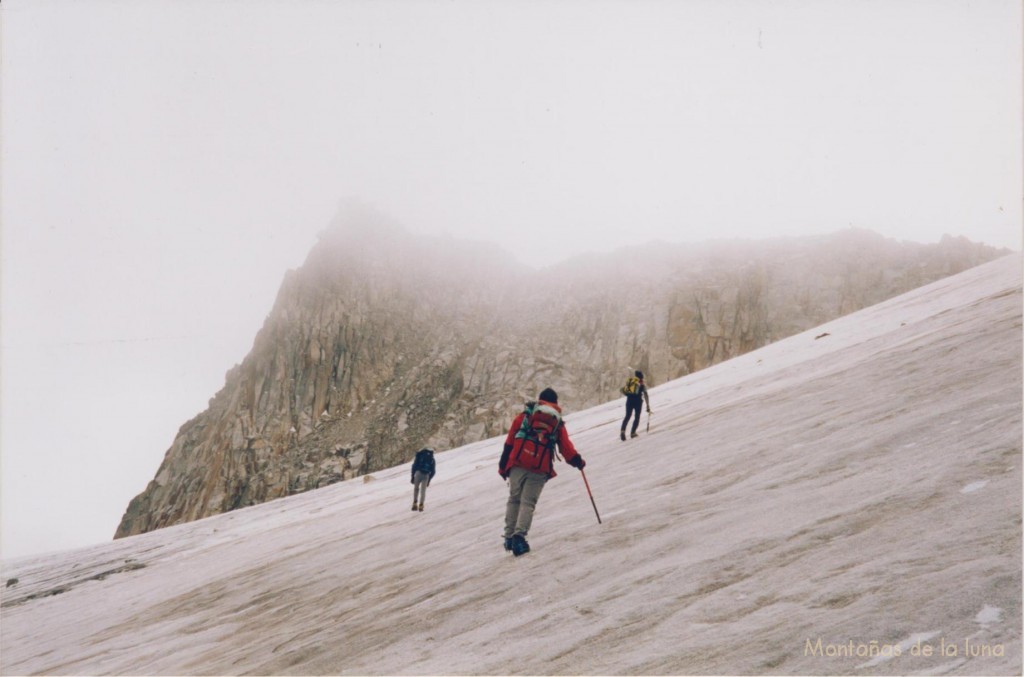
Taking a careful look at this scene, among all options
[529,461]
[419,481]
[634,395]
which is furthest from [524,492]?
[634,395]

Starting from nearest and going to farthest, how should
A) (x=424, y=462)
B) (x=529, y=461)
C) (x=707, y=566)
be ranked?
1. (x=707, y=566)
2. (x=529, y=461)
3. (x=424, y=462)

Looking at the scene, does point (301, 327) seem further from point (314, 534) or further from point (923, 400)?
point (923, 400)

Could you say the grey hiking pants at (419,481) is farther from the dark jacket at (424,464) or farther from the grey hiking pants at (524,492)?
the grey hiking pants at (524,492)

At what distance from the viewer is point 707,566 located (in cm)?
563

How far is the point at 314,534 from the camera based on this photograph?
15867 mm

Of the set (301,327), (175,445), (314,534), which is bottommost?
(314,534)

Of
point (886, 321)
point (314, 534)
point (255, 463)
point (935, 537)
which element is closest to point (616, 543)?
point (935, 537)

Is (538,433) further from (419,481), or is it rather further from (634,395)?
(419,481)

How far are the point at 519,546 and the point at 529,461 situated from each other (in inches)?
47.1

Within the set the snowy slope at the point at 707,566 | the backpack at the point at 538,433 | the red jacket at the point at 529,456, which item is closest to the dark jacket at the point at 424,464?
the snowy slope at the point at 707,566

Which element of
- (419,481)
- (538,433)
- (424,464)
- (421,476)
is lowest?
(419,481)

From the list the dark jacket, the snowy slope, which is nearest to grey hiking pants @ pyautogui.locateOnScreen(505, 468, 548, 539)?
the snowy slope

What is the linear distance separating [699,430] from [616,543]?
20.6 feet

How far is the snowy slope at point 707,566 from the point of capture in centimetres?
414
